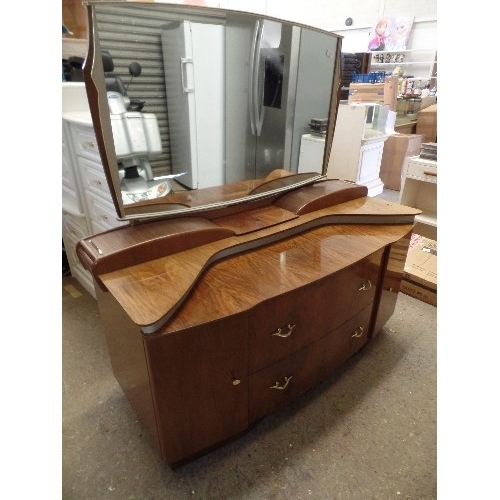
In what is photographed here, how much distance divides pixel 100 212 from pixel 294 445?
1.29 metres

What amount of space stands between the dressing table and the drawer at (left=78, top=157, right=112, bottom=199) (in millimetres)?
500

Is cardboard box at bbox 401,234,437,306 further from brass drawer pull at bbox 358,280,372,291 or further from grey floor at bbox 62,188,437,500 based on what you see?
brass drawer pull at bbox 358,280,372,291

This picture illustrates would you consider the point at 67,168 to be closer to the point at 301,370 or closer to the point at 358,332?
the point at 301,370

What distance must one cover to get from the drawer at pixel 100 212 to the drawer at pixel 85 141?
0.62 ft

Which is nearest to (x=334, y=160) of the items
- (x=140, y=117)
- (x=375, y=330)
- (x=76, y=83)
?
(x=375, y=330)

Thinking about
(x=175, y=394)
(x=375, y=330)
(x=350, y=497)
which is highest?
(x=175, y=394)

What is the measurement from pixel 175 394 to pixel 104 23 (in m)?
0.93

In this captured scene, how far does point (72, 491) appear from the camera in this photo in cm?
105

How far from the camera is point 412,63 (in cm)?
448

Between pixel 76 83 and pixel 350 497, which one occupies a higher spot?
pixel 76 83

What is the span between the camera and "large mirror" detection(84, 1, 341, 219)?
2.77ft

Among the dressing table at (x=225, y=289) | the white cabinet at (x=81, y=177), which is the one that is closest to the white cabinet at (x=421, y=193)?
the dressing table at (x=225, y=289)

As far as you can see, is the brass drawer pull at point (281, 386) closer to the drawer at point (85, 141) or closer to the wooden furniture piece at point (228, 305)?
the wooden furniture piece at point (228, 305)

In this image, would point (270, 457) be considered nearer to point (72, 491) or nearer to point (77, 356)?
point (72, 491)
